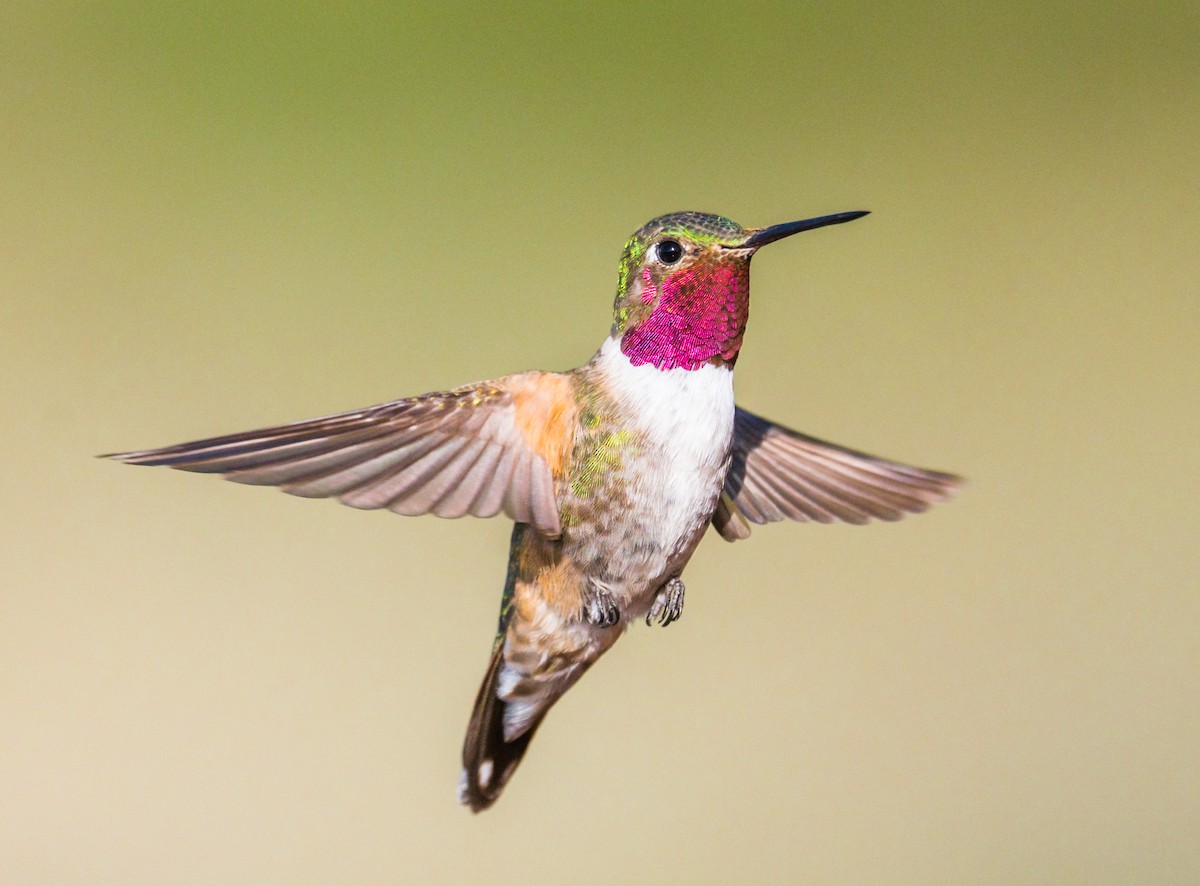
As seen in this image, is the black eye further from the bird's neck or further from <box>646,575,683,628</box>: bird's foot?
<box>646,575,683,628</box>: bird's foot

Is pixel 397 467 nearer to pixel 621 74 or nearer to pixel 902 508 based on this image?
pixel 902 508

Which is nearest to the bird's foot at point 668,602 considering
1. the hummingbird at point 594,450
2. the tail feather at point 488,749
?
the hummingbird at point 594,450

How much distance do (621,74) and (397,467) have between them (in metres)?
1.20

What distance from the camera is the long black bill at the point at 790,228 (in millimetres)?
545

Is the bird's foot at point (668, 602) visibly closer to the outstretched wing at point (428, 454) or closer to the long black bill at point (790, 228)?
the outstretched wing at point (428, 454)

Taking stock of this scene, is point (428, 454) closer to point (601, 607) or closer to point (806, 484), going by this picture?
point (601, 607)

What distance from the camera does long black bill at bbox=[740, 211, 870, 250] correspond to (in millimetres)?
545

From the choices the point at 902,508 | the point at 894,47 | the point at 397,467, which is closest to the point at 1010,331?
the point at 894,47

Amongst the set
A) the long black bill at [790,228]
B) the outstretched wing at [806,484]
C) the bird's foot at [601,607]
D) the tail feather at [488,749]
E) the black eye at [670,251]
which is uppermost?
the long black bill at [790,228]

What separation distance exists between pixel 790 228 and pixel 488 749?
0.46 meters

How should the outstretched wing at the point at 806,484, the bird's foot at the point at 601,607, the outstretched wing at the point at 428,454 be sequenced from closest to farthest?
the outstretched wing at the point at 428,454 → the bird's foot at the point at 601,607 → the outstretched wing at the point at 806,484

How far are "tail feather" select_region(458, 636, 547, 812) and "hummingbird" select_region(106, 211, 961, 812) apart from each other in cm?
6

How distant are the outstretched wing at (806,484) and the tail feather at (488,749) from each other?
0.20 m

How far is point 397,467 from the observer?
60 centimetres
